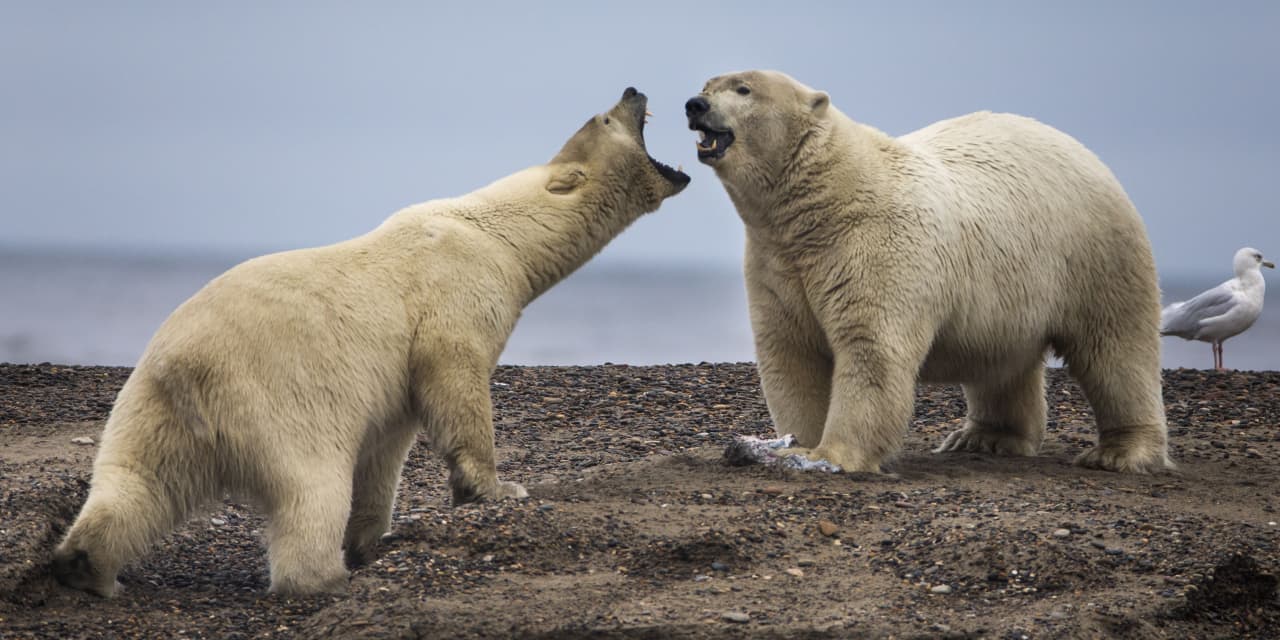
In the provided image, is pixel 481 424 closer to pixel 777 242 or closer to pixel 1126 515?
pixel 777 242

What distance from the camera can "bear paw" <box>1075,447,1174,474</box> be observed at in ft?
24.1

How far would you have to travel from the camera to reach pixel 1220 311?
12492mm

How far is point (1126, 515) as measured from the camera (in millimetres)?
5895

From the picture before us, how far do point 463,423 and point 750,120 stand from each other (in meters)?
2.01

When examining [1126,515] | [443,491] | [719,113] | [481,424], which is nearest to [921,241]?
[719,113]

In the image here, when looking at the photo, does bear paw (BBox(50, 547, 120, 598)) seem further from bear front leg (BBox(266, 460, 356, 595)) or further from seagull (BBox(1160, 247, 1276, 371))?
seagull (BBox(1160, 247, 1276, 371))

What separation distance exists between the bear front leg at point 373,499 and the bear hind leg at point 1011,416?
128 inches

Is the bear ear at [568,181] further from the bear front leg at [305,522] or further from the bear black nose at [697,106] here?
the bear front leg at [305,522]

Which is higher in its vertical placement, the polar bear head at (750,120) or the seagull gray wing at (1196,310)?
the polar bear head at (750,120)

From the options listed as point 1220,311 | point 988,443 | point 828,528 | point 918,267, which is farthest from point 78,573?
point 1220,311

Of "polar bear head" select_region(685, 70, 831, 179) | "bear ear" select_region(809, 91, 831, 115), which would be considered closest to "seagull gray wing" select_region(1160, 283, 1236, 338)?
"bear ear" select_region(809, 91, 831, 115)

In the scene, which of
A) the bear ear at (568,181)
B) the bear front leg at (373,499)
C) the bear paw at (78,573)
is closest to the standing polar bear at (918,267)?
the bear ear at (568,181)

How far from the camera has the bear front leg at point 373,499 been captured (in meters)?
6.07

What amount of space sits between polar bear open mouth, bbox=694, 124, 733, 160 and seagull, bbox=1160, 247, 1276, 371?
7.06 m
